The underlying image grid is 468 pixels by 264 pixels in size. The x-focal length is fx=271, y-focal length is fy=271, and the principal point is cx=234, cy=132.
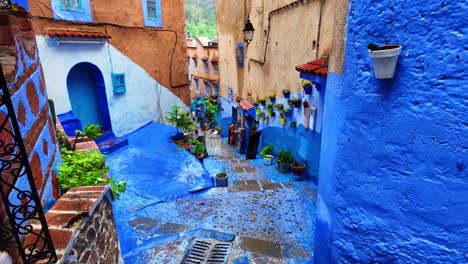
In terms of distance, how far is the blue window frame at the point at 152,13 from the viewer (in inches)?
433

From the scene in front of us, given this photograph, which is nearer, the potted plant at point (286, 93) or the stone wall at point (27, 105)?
the stone wall at point (27, 105)

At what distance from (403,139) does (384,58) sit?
0.81m

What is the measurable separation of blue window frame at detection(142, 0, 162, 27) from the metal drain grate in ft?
30.4

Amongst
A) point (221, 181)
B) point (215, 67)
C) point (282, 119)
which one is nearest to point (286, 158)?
point (282, 119)

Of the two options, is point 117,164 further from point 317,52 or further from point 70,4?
point 317,52

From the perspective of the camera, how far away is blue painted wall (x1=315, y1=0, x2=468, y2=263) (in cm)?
225

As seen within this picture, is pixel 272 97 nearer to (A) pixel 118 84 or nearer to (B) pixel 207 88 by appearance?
(A) pixel 118 84

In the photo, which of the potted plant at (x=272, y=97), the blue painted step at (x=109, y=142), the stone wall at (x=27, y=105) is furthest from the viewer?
the potted plant at (x=272, y=97)

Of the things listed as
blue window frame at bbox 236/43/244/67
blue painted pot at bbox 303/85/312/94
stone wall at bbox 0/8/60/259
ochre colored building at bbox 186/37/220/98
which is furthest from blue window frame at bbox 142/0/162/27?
ochre colored building at bbox 186/37/220/98

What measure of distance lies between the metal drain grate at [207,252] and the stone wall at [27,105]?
2.80 m

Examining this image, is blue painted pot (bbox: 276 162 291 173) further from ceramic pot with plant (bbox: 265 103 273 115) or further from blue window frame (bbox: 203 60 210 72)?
blue window frame (bbox: 203 60 210 72)

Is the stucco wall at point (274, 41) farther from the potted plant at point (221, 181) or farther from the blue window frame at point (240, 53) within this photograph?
the potted plant at point (221, 181)

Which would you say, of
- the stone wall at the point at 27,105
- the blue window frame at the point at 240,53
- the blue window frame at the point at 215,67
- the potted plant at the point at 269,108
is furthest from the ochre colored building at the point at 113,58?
the blue window frame at the point at 215,67

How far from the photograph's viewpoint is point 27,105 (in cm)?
250
